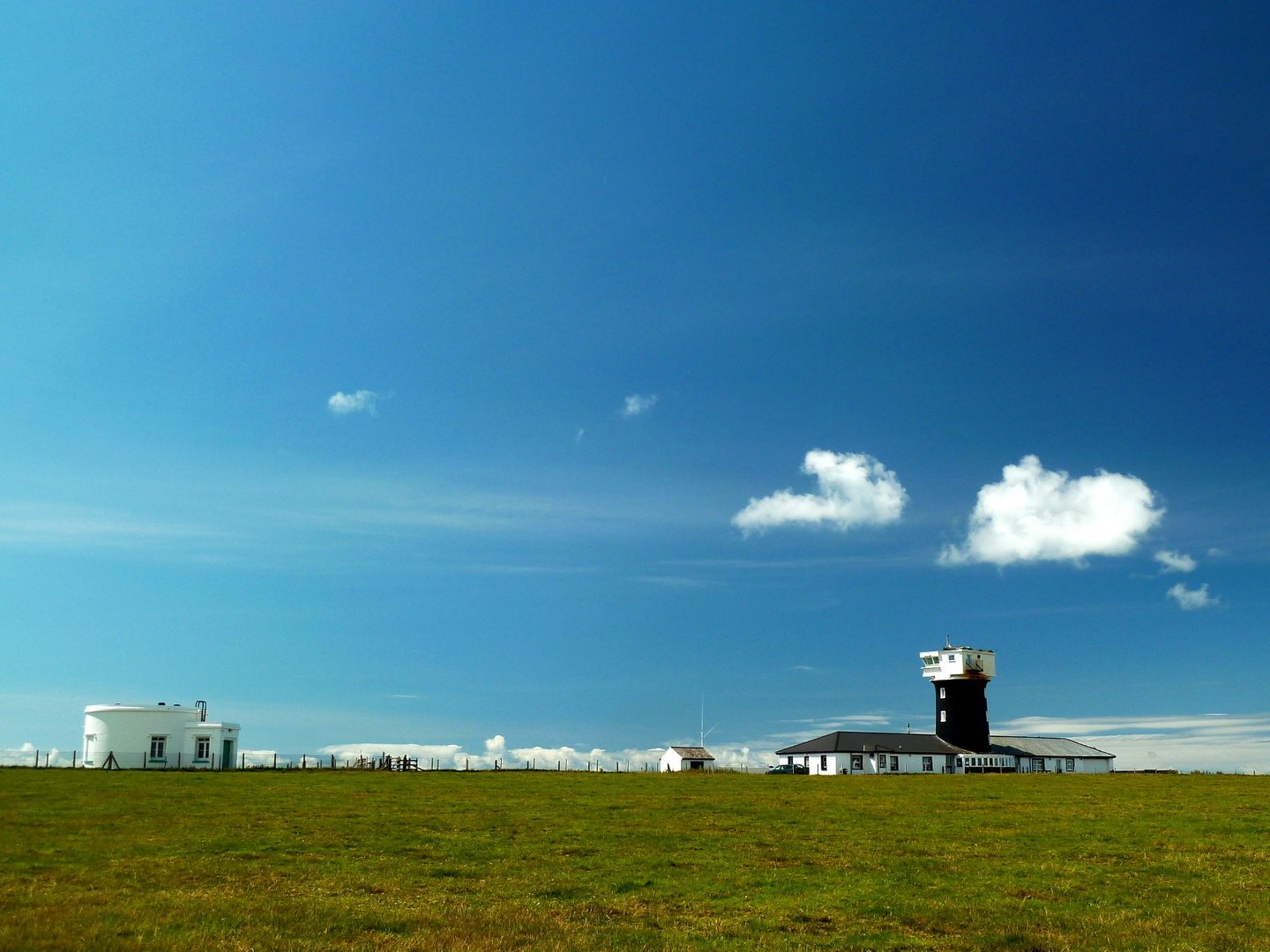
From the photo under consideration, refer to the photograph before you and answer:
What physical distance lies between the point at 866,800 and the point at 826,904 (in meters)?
35.3

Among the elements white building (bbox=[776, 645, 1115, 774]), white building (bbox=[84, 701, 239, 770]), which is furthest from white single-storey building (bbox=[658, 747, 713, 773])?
white building (bbox=[84, 701, 239, 770])

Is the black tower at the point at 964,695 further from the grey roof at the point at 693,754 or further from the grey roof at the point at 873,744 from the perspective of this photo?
the grey roof at the point at 693,754

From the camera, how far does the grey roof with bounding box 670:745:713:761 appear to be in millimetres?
131750

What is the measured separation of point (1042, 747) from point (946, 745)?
20842mm

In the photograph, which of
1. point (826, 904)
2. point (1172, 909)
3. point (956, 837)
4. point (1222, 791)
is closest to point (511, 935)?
point (826, 904)

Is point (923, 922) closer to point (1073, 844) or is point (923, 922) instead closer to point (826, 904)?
point (826, 904)

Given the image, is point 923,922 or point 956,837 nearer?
point 923,922

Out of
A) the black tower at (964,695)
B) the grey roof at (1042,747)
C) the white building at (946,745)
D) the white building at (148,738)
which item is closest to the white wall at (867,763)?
the white building at (946,745)

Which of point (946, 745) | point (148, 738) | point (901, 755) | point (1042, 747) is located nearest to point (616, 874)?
point (148, 738)

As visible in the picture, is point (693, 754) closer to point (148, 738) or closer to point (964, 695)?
point (964, 695)

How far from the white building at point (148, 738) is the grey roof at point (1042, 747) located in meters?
96.7

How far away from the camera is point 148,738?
95.2 m

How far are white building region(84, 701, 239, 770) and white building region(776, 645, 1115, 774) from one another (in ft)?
227

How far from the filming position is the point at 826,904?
880 inches
